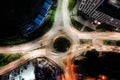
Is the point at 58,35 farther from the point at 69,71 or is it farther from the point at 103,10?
the point at 103,10

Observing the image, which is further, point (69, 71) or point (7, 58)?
point (69, 71)

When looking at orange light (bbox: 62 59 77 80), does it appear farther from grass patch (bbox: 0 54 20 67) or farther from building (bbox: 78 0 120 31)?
building (bbox: 78 0 120 31)

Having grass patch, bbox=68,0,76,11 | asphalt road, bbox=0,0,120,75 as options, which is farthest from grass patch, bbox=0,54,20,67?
grass patch, bbox=68,0,76,11

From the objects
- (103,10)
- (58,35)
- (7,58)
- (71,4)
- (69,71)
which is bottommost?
(69,71)

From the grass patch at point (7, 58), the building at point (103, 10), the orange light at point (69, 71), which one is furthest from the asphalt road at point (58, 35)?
the building at point (103, 10)

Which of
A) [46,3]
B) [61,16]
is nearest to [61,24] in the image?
[61,16]

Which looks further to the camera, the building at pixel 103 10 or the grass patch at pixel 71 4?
the grass patch at pixel 71 4

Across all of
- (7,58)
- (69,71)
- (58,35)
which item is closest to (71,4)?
(58,35)

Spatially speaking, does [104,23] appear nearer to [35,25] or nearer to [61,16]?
[61,16]

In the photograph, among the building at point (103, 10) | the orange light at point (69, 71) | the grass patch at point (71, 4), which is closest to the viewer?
the building at point (103, 10)

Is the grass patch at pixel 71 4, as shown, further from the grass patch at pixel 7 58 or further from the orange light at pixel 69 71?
the grass patch at pixel 7 58
